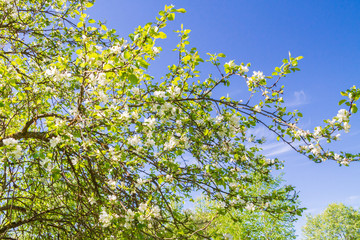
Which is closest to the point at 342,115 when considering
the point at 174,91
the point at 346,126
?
the point at 346,126

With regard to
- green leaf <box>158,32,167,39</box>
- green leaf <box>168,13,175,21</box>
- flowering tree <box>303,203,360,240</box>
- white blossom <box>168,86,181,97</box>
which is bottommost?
flowering tree <box>303,203,360,240</box>

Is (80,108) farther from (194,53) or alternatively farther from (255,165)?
(255,165)

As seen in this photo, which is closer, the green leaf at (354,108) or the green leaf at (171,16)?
the green leaf at (171,16)

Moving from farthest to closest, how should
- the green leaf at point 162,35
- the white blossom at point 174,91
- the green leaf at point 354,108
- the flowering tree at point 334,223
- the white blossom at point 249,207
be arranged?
the flowering tree at point 334,223 < the white blossom at point 249,207 < the white blossom at point 174,91 < the green leaf at point 354,108 < the green leaf at point 162,35

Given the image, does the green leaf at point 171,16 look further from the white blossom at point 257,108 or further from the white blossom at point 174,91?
the white blossom at point 257,108

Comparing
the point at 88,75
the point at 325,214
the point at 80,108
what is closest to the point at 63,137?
the point at 80,108

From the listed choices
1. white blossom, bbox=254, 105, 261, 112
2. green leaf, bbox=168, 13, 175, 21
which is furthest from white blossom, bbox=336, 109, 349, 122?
green leaf, bbox=168, 13, 175, 21

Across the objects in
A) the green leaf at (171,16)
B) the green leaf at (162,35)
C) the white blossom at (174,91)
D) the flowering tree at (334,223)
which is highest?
the green leaf at (171,16)

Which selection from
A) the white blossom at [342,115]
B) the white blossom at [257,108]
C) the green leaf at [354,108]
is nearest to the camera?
the green leaf at [354,108]

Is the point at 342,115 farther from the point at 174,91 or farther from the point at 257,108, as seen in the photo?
the point at 174,91

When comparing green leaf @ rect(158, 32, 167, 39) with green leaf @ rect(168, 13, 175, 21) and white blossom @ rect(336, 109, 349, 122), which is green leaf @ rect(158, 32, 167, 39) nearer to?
green leaf @ rect(168, 13, 175, 21)

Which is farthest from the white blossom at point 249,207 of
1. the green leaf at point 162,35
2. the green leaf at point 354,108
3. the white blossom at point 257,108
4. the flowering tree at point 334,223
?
the flowering tree at point 334,223

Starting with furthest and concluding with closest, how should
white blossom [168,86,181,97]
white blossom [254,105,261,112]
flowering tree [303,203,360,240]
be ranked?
1. flowering tree [303,203,360,240]
2. white blossom [254,105,261,112]
3. white blossom [168,86,181,97]

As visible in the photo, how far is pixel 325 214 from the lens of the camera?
2966 cm
